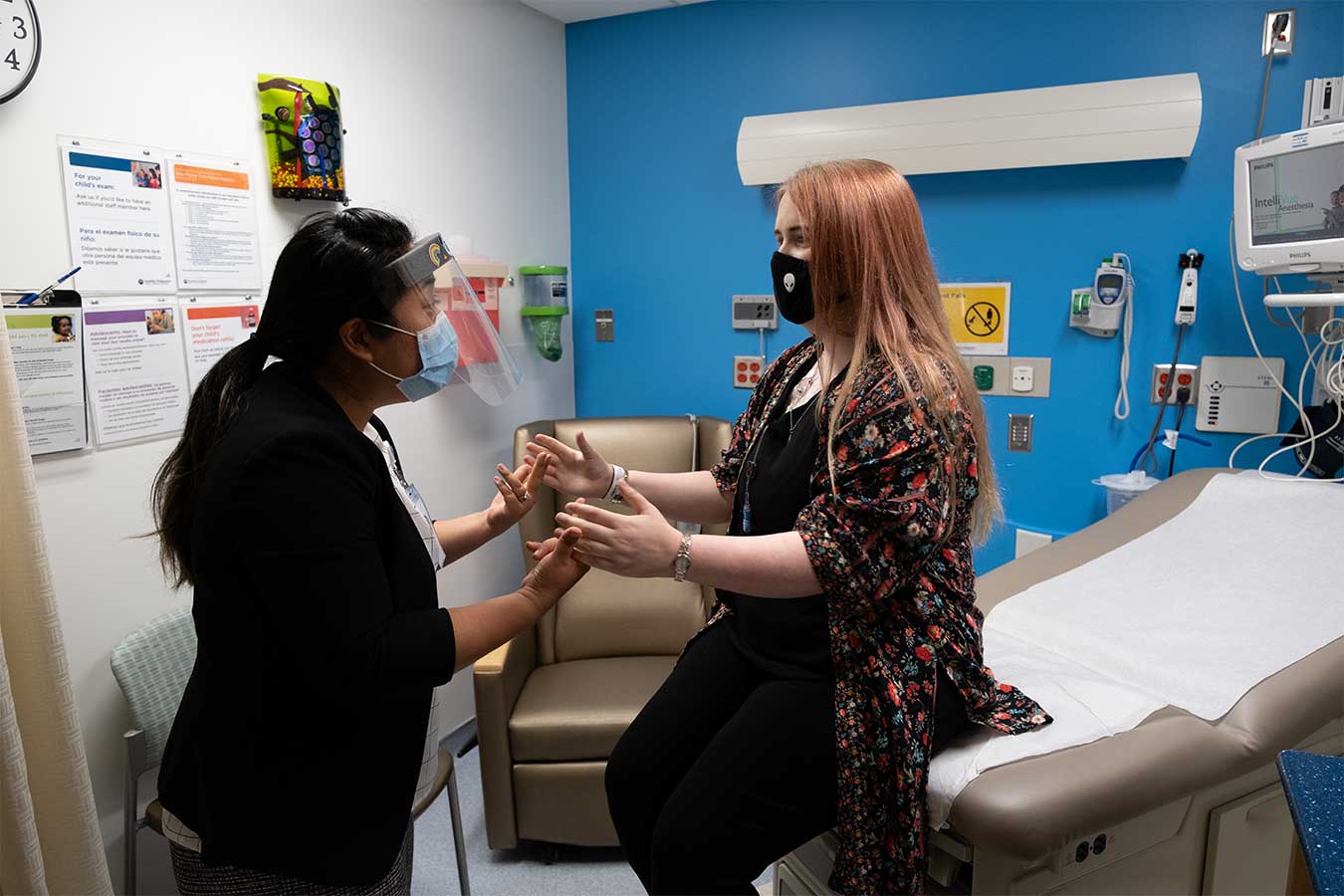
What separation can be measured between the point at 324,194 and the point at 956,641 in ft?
6.48

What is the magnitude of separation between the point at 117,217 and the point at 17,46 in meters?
0.36

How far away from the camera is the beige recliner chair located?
7.80 ft

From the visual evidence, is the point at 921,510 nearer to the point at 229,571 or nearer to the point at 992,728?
the point at 992,728

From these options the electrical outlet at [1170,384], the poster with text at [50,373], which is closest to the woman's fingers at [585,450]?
the poster with text at [50,373]

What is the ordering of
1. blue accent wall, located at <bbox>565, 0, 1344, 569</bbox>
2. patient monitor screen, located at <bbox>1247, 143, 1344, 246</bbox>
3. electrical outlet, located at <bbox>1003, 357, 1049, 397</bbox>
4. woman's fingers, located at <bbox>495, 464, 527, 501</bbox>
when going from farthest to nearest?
electrical outlet, located at <bbox>1003, 357, 1049, 397</bbox> < blue accent wall, located at <bbox>565, 0, 1344, 569</bbox> < patient monitor screen, located at <bbox>1247, 143, 1344, 246</bbox> < woman's fingers, located at <bbox>495, 464, 527, 501</bbox>

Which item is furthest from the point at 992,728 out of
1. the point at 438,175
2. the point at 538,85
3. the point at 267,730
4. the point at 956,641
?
the point at 538,85

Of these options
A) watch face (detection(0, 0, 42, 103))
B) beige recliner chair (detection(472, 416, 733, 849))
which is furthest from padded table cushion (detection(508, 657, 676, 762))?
watch face (detection(0, 0, 42, 103))

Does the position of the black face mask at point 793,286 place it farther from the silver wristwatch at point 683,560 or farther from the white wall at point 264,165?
the white wall at point 264,165

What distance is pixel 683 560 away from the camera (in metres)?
1.37

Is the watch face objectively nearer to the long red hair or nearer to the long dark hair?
the long dark hair

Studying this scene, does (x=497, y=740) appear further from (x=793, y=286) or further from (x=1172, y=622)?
(x=1172, y=622)

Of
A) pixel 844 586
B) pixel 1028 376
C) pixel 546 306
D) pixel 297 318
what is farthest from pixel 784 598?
pixel 546 306

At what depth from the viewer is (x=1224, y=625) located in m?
1.85

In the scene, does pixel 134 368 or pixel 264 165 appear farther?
pixel 264 165
